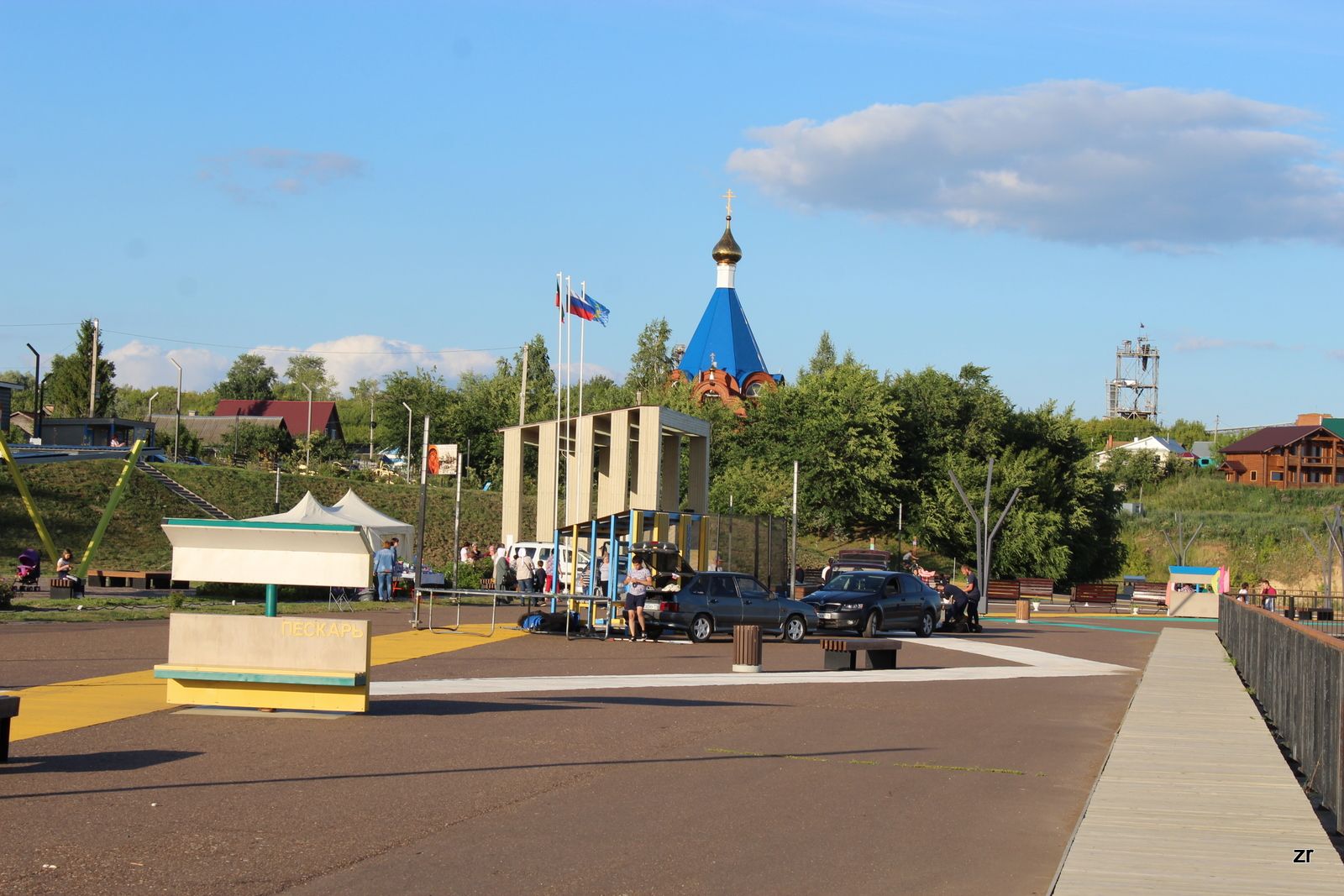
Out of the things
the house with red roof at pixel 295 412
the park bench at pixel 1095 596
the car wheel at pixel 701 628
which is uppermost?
the house with red roof at pixel 295 412

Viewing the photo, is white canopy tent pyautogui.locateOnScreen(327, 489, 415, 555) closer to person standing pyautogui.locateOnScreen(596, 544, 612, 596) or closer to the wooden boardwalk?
person standing pyautogui.locateOnScreen(596, 544, 612, 596)

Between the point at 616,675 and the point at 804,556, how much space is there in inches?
1946

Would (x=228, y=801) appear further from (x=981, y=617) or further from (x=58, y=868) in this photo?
(x=981, y=617)

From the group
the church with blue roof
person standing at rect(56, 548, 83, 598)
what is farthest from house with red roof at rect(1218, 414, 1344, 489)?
person standing at rect(56, 548, 83, 598)

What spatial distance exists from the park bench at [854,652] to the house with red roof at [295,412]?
312 ft

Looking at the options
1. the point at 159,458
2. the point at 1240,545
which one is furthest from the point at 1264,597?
the point at 1240,545

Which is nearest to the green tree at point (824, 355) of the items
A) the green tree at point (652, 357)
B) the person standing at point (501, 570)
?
the green tree at point (652, 357)

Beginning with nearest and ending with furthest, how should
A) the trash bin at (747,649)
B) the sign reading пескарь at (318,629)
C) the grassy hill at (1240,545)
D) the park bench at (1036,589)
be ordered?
the sign reading пескарь at (318,629) → the trash bin at (747,649) → the park bench at (1036,589) → the grassy hill at (1240,545)

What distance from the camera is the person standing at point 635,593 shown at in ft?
84.8

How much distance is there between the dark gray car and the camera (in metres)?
26.5

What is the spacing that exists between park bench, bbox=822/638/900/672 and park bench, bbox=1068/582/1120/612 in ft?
114

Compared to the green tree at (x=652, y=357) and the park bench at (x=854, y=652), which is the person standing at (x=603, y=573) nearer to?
the park bench at (x=854, y=652)

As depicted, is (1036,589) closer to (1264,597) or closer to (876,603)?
(1264,597)

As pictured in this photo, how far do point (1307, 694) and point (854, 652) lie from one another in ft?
33.7
